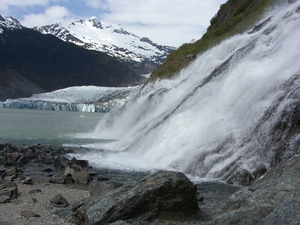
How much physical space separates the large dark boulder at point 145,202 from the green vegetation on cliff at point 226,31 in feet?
88.2

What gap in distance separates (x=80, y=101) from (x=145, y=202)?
131 m

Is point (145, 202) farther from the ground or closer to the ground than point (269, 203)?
closer to the ground

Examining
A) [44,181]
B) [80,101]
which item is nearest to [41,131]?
[44,181]

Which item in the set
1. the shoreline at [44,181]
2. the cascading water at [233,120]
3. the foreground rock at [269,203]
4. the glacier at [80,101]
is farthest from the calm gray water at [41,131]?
the glacier at [80,101]

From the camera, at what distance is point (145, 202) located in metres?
7.86

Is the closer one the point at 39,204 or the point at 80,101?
the point at 39,204

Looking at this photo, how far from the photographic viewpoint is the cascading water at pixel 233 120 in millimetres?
13067

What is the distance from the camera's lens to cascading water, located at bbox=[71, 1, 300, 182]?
42.9 ft

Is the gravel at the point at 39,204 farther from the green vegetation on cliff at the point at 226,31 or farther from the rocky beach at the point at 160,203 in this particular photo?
the green vegetation on cliff at the point at 226,31

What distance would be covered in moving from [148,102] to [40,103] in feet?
338

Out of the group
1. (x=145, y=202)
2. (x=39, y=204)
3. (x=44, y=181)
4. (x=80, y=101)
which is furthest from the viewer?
(x=80, y=101)

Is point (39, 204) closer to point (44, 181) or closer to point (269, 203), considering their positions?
point (44, 181)

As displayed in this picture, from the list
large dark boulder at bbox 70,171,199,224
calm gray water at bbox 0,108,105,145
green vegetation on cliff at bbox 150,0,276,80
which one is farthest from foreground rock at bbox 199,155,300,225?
green vegetation on cliff at bbox 150,0,276,80

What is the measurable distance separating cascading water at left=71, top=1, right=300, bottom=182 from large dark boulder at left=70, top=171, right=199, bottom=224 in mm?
4769
